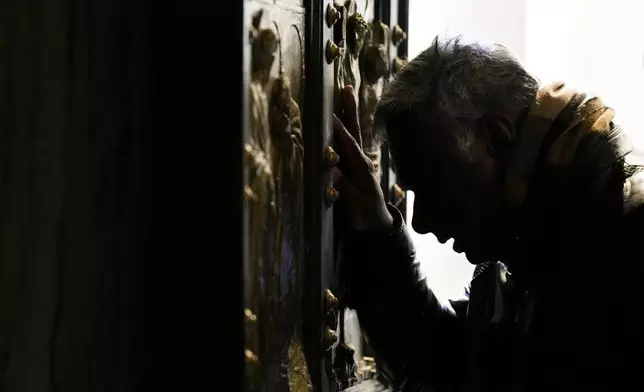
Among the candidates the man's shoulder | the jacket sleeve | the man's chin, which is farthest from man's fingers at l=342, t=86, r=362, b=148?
the man's shoulder

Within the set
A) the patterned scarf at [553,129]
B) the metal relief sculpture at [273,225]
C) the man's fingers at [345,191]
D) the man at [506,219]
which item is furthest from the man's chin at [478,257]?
the metal relief sculpture at [273,225]

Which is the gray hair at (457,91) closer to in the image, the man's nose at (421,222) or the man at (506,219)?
the man at (506,219)

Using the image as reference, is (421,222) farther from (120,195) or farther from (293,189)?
(120,195)

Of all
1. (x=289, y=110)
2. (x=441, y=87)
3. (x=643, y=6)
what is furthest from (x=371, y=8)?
(x=643, y=6)

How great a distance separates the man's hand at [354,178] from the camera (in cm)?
116

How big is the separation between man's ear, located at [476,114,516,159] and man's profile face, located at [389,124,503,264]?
0.01 metres

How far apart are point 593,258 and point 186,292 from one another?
A: 530mm

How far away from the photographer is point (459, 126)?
3.93ft

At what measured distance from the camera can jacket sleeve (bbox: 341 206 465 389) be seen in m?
1.23

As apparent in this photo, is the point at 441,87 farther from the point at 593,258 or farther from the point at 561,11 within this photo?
the point at 561,11

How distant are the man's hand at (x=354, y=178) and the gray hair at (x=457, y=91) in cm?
6

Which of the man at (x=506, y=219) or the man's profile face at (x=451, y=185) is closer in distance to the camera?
the man at (x=506, y=219)

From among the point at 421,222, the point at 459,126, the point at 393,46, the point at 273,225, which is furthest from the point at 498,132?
the point at 273,225

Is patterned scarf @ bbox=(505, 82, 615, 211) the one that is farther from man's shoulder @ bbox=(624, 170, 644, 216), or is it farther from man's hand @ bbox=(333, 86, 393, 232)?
man's hand @ bbox=(333, 86, 393, 232)
